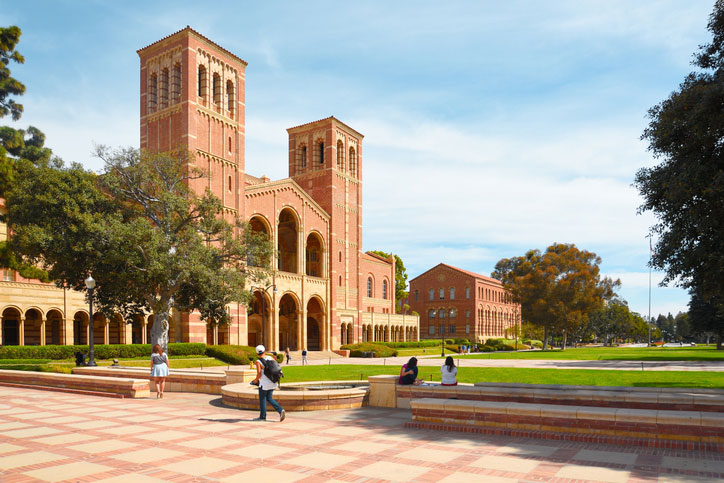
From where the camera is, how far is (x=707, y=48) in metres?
15.2

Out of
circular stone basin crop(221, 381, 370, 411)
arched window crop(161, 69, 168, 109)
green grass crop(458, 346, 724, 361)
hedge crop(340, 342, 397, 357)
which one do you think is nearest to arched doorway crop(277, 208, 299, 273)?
hedge crop(340, 342, 397, 357)

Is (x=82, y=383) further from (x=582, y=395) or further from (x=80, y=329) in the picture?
(x=80, y=329)

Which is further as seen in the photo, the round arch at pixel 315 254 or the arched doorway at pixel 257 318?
the round arch at pixel 315 254

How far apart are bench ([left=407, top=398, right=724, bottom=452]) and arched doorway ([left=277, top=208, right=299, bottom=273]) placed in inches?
1789

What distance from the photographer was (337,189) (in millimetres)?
61625

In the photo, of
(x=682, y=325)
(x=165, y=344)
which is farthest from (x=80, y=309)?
(x=682, y=325)

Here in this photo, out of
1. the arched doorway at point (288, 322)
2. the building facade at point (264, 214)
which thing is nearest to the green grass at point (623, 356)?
the building facade at point (264, 214)

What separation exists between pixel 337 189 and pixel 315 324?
49.0 ft

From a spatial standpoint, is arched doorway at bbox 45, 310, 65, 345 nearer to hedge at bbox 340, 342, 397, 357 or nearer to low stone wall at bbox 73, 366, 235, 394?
hedge at bbox 340, 342, 397, 357

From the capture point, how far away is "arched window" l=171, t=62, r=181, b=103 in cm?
4472

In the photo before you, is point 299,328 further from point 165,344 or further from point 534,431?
point 534,431

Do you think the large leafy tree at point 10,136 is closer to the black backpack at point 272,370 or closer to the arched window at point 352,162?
the black backpack at point 272,370

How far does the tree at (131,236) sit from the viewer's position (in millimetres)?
26984

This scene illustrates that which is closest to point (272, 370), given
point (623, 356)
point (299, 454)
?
point (299, 454)
